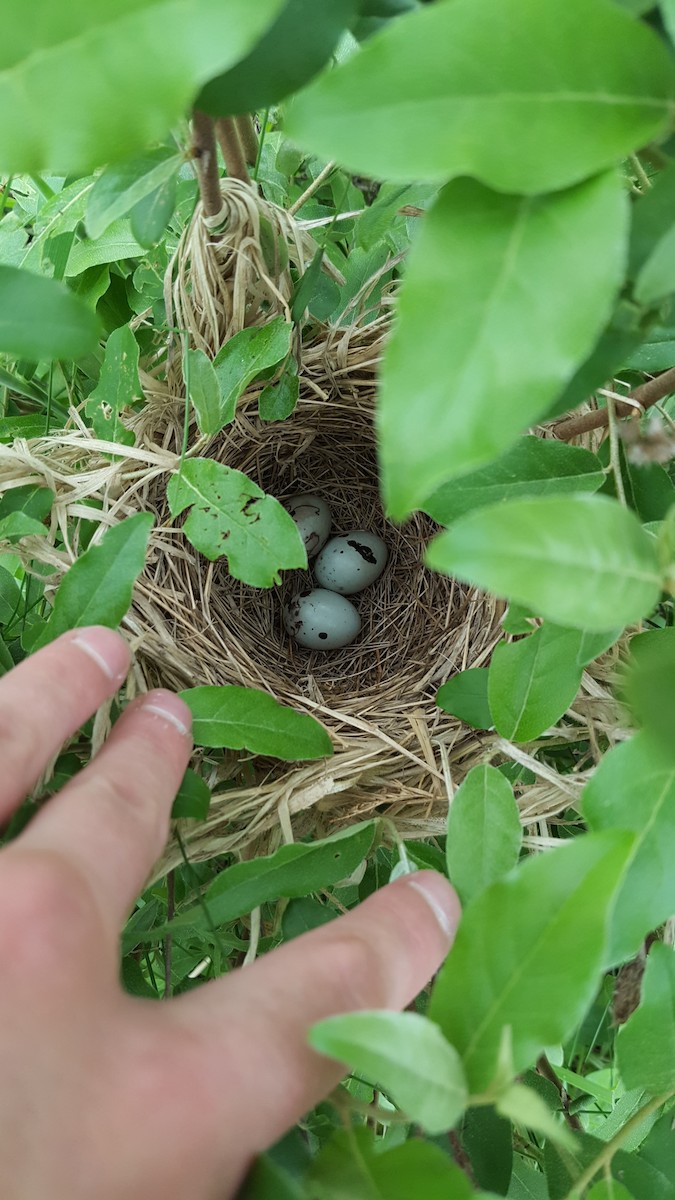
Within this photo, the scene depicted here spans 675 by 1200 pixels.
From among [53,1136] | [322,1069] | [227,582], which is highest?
[53,1136]

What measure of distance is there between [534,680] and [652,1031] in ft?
0.74

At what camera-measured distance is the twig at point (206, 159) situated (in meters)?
0.47

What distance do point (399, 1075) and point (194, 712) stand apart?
321mm

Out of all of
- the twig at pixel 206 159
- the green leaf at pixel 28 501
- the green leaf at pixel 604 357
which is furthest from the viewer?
the green leaf at pixel 28 501

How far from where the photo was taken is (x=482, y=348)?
0.93ft

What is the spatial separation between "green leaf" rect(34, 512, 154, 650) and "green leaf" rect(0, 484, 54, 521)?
0.16 meters

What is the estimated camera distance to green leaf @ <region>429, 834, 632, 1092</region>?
333mm

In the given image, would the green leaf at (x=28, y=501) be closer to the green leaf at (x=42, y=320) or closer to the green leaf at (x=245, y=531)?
the green leaf at (x=245, y=531)

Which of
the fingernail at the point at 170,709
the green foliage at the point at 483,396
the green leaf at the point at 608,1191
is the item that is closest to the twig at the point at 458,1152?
the green foliage at the point at 483,396

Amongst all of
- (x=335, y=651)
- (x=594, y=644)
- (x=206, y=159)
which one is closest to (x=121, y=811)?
(x=594, y=644)

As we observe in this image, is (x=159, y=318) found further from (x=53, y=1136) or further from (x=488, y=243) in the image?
(x=53, y=1136)

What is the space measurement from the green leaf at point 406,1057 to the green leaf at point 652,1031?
19cm

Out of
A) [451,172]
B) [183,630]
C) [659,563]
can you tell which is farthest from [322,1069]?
[183,630]

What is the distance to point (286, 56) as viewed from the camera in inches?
14.0
